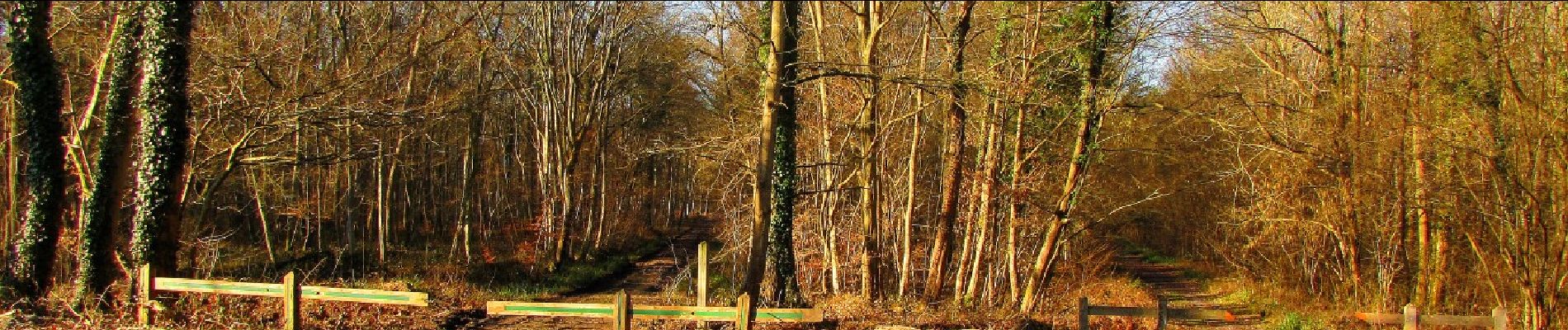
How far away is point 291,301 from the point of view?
976 cm

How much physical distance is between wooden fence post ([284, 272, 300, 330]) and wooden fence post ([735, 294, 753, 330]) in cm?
453

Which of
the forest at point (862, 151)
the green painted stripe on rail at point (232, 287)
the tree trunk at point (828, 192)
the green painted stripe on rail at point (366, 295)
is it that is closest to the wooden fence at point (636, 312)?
the forest at point (862, 151)

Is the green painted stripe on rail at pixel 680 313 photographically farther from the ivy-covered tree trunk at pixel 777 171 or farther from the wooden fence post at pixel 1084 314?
the wooden fence post at pixel 1084 314

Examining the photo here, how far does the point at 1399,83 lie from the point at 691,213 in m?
30.0

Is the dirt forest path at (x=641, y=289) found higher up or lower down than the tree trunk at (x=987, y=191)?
lower down

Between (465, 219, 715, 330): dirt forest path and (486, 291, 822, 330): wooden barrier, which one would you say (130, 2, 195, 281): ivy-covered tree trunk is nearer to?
(465, 219, 715, 330): dirt forest path

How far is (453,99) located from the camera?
2008 cm

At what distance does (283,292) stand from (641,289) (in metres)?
10.8

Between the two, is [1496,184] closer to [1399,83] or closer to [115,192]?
[1399,83]

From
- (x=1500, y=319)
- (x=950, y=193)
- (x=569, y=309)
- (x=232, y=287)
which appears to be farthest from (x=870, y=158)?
(x=232, y=287)

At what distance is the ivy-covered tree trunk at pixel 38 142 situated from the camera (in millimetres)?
11930

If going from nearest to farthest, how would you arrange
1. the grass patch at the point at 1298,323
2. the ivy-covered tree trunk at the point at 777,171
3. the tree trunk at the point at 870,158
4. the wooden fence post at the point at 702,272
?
the wooden fence post at the point at 702,272, the ivy-covered tree trunk at the point at 777,171, the tree trunk at the point at 870,158, the grass patch at the point at 1298,323

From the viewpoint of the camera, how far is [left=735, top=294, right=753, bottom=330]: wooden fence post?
9.02 metres

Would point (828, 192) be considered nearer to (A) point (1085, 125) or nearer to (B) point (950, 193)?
(B) point (950, 193)
